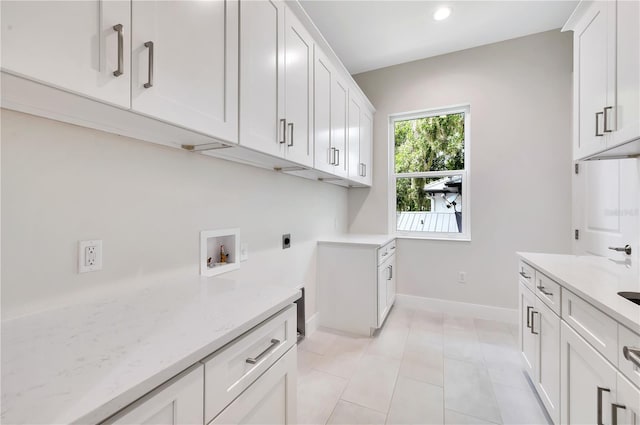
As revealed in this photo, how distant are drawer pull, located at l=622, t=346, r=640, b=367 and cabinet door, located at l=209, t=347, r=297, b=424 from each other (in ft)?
3.53

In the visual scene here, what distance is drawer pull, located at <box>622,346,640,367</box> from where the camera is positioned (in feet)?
2.51

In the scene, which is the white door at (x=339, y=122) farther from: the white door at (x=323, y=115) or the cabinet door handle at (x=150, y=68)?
the cabinet door handle at (x=150, y=68)

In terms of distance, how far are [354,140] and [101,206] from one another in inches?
Answer: 88.6

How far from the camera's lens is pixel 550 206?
269 centimetres

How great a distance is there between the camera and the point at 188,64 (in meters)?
0.99

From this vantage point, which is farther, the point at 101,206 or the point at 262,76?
the point at 262,76

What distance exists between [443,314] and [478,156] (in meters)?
1.81

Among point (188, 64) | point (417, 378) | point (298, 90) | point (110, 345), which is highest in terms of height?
point (298, 90)

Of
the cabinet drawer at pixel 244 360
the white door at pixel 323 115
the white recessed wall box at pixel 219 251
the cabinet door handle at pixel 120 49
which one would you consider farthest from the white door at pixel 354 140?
the cabinet door handle at pixel 120 49

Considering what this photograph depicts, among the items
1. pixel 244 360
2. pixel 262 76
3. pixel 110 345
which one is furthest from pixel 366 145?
pixel 110 345

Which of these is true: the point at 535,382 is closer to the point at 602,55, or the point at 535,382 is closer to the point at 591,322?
the point at 591,322

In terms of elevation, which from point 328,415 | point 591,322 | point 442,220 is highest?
point 442,220

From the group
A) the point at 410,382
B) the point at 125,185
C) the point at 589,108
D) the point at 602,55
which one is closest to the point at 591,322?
the point at 410,382

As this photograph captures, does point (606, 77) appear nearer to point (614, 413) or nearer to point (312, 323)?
point (614, 413)
